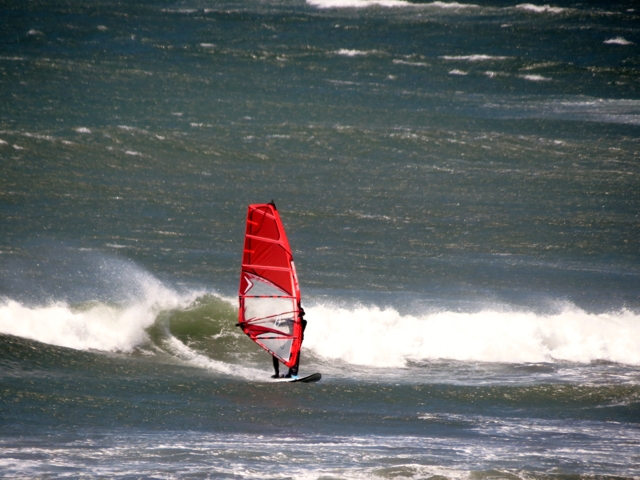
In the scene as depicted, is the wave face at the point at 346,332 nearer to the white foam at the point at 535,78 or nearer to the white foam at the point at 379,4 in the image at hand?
the white foam at the point at 535,78

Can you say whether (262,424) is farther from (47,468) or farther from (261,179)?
(261,179)

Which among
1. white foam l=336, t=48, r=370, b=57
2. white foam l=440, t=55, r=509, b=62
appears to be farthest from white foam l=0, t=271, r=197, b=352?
white foam l=440, t=55, r=509, b=62

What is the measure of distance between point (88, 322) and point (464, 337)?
550cm

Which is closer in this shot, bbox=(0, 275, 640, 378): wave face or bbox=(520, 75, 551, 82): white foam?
bbox=(0, 275, 640, 378): wave face

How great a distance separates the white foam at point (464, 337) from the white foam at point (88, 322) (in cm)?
235

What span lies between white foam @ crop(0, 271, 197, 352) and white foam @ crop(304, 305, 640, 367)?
92.4 inches

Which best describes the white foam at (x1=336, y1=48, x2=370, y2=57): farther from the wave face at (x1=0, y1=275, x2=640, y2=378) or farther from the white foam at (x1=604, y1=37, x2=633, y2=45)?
the wave face at (x1=0, y1=275, x2=640, y2=378)

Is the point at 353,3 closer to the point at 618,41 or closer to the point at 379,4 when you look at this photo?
the point at 379,4

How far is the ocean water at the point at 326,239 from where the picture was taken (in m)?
9.19

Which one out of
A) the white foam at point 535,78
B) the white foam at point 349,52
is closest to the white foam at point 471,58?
the white foam at point 535,78

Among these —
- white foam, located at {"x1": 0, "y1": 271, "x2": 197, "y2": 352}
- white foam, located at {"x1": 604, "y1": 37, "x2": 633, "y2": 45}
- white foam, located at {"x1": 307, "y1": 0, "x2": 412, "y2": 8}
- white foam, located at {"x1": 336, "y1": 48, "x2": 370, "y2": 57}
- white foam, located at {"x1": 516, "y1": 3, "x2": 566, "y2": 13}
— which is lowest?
white foam, located at {"x1": 0, "y1": 271, "x2": 197, "y2": 352}

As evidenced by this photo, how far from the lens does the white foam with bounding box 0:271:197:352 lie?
12.3 meters

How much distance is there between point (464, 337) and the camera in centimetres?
1341

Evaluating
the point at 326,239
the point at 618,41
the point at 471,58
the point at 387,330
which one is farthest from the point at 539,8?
the point at 387,330
